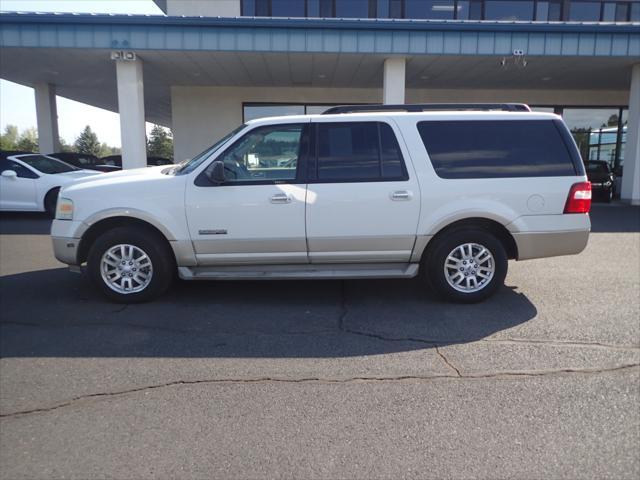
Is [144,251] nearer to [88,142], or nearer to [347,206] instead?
[347,206]

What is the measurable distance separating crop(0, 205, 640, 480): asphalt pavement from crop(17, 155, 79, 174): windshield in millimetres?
6949

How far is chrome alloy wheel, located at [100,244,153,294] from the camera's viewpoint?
5.26 meters

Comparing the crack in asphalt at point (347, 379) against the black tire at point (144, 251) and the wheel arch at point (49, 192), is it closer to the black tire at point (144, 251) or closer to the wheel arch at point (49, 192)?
the black tire at point (144, 251)

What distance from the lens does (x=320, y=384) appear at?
3521 millimetres

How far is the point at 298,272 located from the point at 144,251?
1633 mm

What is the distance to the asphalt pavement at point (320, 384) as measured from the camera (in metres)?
2.68

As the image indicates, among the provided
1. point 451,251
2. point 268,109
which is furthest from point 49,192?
point 451,251

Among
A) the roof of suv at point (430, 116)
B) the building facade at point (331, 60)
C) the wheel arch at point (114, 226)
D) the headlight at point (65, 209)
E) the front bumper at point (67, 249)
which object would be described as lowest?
the front bumper at point (67, 249)

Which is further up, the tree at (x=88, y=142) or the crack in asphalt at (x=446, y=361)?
the tree at (x=88, y=142)

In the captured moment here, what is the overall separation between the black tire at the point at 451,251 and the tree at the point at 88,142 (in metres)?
64.9

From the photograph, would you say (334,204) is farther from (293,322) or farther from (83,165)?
(83,165)

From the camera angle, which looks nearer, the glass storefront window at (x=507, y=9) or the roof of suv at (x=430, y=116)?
the roof of suv at (x=430, y=116)

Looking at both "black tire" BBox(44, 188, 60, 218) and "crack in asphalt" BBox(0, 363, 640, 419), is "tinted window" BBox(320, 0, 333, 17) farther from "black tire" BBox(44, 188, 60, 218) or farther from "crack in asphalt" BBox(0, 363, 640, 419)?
"crack in asphalt" BBox(0, 363, 640, 419)

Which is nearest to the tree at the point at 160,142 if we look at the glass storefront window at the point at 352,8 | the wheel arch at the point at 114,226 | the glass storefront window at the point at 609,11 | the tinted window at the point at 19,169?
the glass storefront window at the point at 352,8
